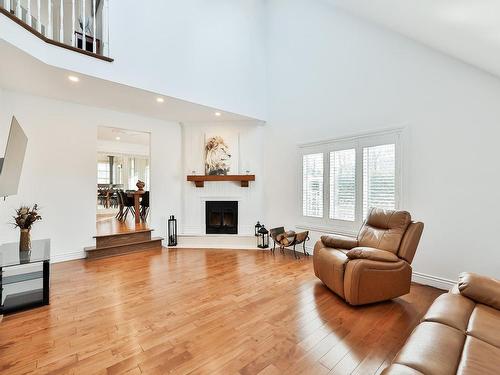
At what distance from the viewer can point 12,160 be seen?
8.01 ft

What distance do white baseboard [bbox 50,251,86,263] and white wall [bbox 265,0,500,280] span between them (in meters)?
4.09

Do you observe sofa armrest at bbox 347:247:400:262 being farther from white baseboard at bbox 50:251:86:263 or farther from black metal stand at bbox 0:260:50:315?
white baseboard at bbox 50:251:86:263

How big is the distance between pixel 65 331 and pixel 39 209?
9.17 feet

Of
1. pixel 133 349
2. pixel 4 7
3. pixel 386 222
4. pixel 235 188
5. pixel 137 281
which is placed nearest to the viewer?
pixel 133 349

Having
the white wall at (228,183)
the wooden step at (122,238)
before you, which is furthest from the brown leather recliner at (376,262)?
the wooden step at (122,238)

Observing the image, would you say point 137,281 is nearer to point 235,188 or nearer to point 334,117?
point 235,188

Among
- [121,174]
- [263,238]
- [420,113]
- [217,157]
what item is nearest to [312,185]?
[263,238]

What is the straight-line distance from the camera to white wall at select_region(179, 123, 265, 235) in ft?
18.0

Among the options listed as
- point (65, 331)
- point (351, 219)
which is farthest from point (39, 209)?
point (351, 219)

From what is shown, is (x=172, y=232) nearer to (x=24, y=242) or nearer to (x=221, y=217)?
(x=221, y=217)

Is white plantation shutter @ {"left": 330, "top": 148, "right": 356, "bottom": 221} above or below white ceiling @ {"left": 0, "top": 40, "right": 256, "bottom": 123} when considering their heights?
below

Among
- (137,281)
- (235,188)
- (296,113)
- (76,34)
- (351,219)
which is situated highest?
(76,34)

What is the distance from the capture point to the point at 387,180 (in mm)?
3666

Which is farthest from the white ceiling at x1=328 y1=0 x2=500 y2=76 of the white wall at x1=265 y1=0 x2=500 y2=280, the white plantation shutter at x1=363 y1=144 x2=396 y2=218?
the white plantation shutter at x1=363 y1=144 x2=396 y2=218
